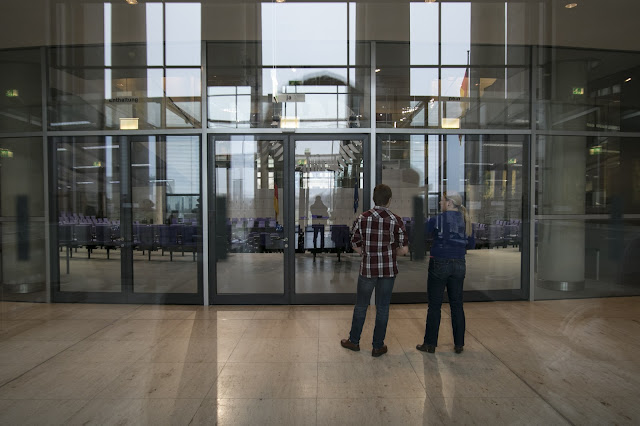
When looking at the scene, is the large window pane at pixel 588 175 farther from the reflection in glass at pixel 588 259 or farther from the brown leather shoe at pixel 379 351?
the brown leather shoe at pixel 379 351

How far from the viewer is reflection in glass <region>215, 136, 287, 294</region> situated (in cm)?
533

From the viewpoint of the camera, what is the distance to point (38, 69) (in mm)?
3846

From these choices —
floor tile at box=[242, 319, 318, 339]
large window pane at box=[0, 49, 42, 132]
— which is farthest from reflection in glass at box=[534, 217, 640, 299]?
large window pane at box=[0, 49, 42, 132]

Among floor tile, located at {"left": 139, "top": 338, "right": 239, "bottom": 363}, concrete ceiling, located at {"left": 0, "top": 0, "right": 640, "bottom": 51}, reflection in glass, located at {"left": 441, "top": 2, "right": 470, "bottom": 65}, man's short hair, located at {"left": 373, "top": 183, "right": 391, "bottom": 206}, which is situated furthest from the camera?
man's short hair, located at {"left": 373, "top": 183, "right": 391, "bottom": 206}

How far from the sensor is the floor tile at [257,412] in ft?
8.00

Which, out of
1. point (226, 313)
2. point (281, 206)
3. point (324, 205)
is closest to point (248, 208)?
point (281, 206)

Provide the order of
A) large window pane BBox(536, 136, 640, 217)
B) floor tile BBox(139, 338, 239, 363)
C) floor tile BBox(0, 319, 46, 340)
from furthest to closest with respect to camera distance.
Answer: large window pane BBox(536, 136, 640, 217) < floor tile BBox(0, 319, 46, 340) < floor tile BBox(139, 338, 239, 363)

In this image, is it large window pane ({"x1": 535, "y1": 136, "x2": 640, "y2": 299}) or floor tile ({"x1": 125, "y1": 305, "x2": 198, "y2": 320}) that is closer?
large window pane ({"x1": 535, "y1": 136, "x2": 640, "y2": 299})

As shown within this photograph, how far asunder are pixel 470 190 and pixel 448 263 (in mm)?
2374

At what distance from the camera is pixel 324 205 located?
17.5ft

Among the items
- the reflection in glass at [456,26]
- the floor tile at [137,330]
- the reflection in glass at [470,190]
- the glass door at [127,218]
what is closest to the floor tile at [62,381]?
the floor tile at [137,330]

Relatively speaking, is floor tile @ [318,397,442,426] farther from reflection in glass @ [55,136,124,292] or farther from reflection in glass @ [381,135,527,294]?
reflection in glass @ [55,136,124,292]

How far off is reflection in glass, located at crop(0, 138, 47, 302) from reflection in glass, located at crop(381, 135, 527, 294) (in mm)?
4451

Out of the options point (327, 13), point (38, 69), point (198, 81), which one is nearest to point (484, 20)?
point (327, 13)
